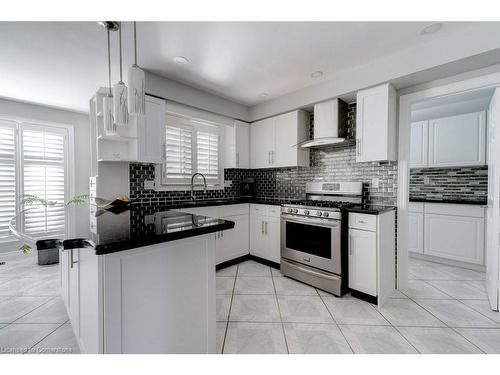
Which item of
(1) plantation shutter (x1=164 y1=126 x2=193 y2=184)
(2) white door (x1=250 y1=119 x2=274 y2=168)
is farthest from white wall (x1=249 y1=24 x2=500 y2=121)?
(1) plantation shutter (x1=164 y1=126 x2=193 y2=184)

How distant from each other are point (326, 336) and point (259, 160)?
258 centimetres

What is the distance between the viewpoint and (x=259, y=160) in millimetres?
3730

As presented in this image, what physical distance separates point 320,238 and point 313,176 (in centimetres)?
111

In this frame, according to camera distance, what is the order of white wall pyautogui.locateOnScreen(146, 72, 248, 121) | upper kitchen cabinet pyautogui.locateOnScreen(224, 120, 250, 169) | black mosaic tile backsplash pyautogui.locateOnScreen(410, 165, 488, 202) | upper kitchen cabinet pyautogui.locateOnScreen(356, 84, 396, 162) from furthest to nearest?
upper kitchen cabinet pyautogui.locateOnScreen(224, 120, 250, 169), black mosaic tile backsplash pyautogui.locateOnScreen(410, 165, 488, 202), white wall pyautogui.locateOnScreen(146, 72, 248, 121), upper kitchen cabinet pyautogui.locateOnScreen(356, 84, 396, 162)

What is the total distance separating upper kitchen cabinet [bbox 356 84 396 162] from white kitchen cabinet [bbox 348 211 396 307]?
66cm

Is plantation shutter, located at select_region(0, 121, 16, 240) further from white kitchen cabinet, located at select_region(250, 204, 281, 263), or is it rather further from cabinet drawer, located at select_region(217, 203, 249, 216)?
white kitchen cabinet, located at select_region(250, 204, 281, 263)

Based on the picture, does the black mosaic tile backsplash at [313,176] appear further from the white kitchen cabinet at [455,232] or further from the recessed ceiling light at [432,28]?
the white kitchen cabinet at [455,232]

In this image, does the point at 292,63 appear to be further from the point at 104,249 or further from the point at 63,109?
the point at 63,109

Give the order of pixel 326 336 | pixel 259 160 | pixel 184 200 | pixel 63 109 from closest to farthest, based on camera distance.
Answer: pixel 326 336 < pixel 184 200 < pixel 259 160 < pixel 63 109

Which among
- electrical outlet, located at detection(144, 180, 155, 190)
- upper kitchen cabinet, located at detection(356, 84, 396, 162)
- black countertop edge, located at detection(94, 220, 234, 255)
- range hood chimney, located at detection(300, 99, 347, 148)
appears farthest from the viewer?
electrical outlet, located at detection(144, 180, 155, 190)

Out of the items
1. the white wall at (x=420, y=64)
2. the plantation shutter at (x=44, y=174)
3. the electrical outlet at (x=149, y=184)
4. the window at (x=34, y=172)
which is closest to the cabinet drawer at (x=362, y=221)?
the white wall at (x=420, y=64)

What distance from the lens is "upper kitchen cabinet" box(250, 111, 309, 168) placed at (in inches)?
129

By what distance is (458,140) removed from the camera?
341 centimetres
